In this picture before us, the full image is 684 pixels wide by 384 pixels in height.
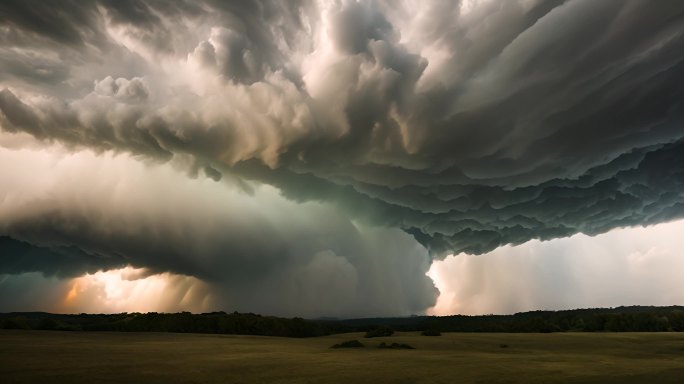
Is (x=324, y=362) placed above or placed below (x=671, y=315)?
below

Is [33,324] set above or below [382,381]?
above

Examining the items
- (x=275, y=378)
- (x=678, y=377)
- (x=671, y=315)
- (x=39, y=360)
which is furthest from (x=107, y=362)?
(x=671, y=315)

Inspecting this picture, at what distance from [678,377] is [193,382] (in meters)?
19.8

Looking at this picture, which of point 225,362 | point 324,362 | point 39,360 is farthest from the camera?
point 324,362

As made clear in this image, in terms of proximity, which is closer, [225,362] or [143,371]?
[143,371]

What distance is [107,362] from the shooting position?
20.5 metres

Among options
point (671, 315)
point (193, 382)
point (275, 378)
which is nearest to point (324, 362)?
point (275, 378)

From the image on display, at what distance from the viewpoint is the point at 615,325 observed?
7988 cm

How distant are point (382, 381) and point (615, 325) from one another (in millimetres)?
84400

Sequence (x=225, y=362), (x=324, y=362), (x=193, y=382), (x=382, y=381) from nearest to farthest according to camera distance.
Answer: (x=193, y=382) < (x=382, y=381) < (x=225, y=362) < (x=324, y=362)

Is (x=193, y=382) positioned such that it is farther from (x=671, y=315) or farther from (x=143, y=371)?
(x=671, y=315)

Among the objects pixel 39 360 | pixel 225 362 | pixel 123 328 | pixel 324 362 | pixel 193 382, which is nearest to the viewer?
pixel 193 382

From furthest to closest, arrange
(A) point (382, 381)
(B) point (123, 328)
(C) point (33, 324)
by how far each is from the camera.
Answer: (B) point (123, 328) < (C) point (33, 324) < (A) point (382, 381)

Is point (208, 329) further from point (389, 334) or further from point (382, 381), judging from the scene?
point (382, 381)
